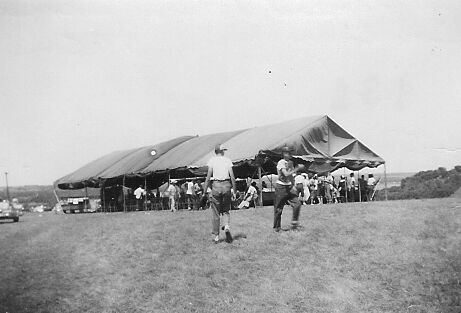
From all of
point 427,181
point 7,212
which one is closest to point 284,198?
point 7,212

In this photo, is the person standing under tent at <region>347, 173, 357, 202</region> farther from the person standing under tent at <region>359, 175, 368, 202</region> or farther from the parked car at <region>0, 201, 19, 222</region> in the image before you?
the parked car at <region>0, 201, 19, 222</region>

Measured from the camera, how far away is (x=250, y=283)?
8.22 metres

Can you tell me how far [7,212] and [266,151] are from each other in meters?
15.5

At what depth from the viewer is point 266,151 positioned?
68.8ft

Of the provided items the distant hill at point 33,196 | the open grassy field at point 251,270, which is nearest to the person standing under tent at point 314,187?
the open grassy field at point 251,270

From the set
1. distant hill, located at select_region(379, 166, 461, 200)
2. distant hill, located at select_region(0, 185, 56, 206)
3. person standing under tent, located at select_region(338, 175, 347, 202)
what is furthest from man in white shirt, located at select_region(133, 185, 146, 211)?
distant hill, located at select_region(0, 185, 56, 206)

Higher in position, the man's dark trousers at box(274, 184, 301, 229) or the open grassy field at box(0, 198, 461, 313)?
A: the man's dark trousers at box(274, 184, 301, 229)

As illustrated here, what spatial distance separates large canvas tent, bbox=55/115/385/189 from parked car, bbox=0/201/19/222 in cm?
600

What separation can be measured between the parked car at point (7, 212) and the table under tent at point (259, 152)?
6027mm

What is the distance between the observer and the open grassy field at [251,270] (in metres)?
7.66

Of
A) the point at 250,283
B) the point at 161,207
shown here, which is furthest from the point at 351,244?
the point at 161,207

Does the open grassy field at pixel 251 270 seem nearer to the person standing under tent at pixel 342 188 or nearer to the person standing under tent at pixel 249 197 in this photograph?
the person standing under tent at pixel 249 197

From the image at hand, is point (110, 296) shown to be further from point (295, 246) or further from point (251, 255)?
point (295, 246)

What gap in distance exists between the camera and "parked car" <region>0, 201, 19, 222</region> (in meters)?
27.1
